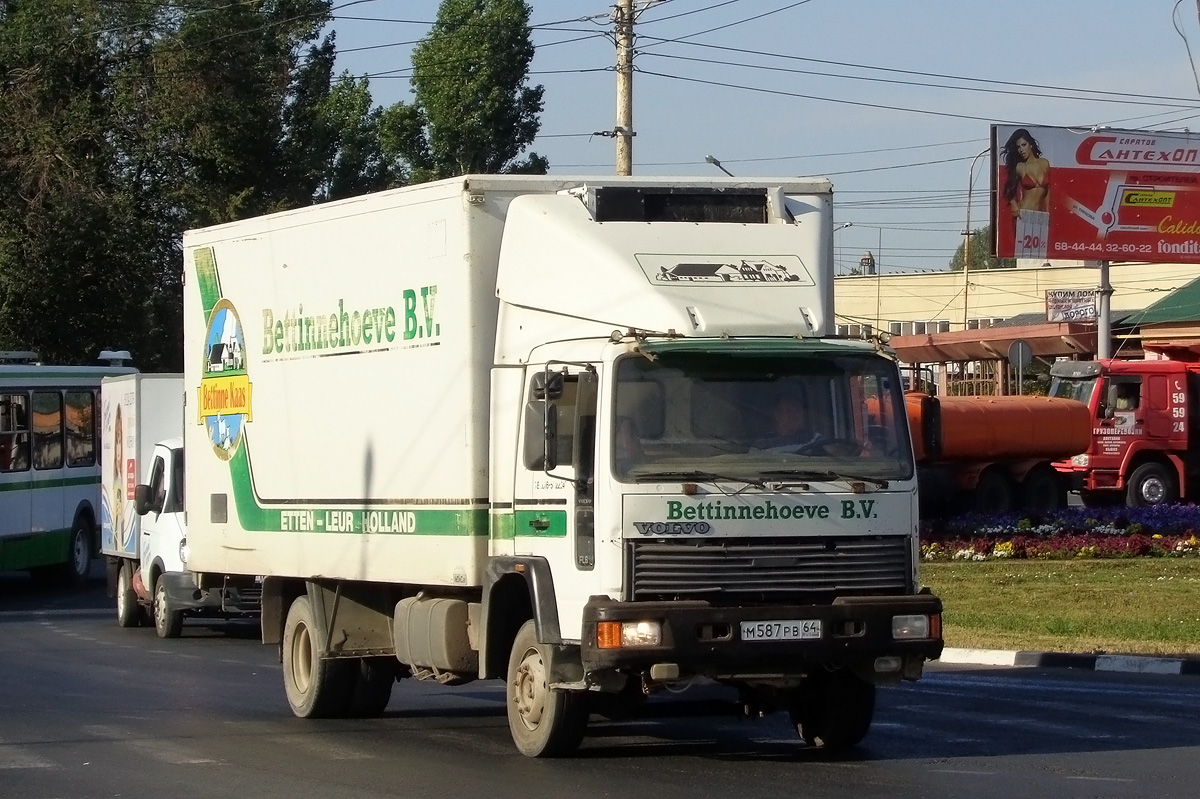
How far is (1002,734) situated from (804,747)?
1.35 m

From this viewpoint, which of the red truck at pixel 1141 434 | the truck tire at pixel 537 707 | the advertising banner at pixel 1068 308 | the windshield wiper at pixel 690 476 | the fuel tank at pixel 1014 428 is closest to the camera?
the windshield wiper at pixel 690 476

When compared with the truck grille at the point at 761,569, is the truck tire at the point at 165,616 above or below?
below

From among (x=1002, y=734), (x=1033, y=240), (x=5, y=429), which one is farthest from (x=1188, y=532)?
(x=5, y=429)

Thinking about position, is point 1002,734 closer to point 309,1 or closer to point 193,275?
point 193,275

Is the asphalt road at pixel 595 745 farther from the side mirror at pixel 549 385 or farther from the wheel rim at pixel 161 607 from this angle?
the wheel rim at pixel 161 607

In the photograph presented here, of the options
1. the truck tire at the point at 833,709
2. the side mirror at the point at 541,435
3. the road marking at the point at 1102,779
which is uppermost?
the side mirror at the point at 541,435

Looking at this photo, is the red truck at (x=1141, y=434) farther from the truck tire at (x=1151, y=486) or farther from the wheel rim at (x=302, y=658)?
the wheel rim at (x=302, y=658)

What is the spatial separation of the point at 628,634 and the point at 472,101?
50569 mm

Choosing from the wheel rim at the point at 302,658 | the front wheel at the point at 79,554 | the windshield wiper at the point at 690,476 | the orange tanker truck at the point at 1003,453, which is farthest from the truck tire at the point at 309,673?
the orange tanker truck at the point at 1003,453

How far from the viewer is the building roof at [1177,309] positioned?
39844 millimetres

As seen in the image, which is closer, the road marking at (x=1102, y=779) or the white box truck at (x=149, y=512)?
the road marking at (x=1102, y=779)

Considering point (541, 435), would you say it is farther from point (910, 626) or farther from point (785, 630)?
point (910, 626)

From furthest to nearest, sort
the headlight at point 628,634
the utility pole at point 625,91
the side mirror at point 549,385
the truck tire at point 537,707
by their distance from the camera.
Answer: the utility pole at point 625,91 → the truck tire at point 537,707 → the side mirror at point 549,385 → the headlight at point 628,634

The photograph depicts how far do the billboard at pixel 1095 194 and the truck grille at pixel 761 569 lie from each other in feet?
91.1
